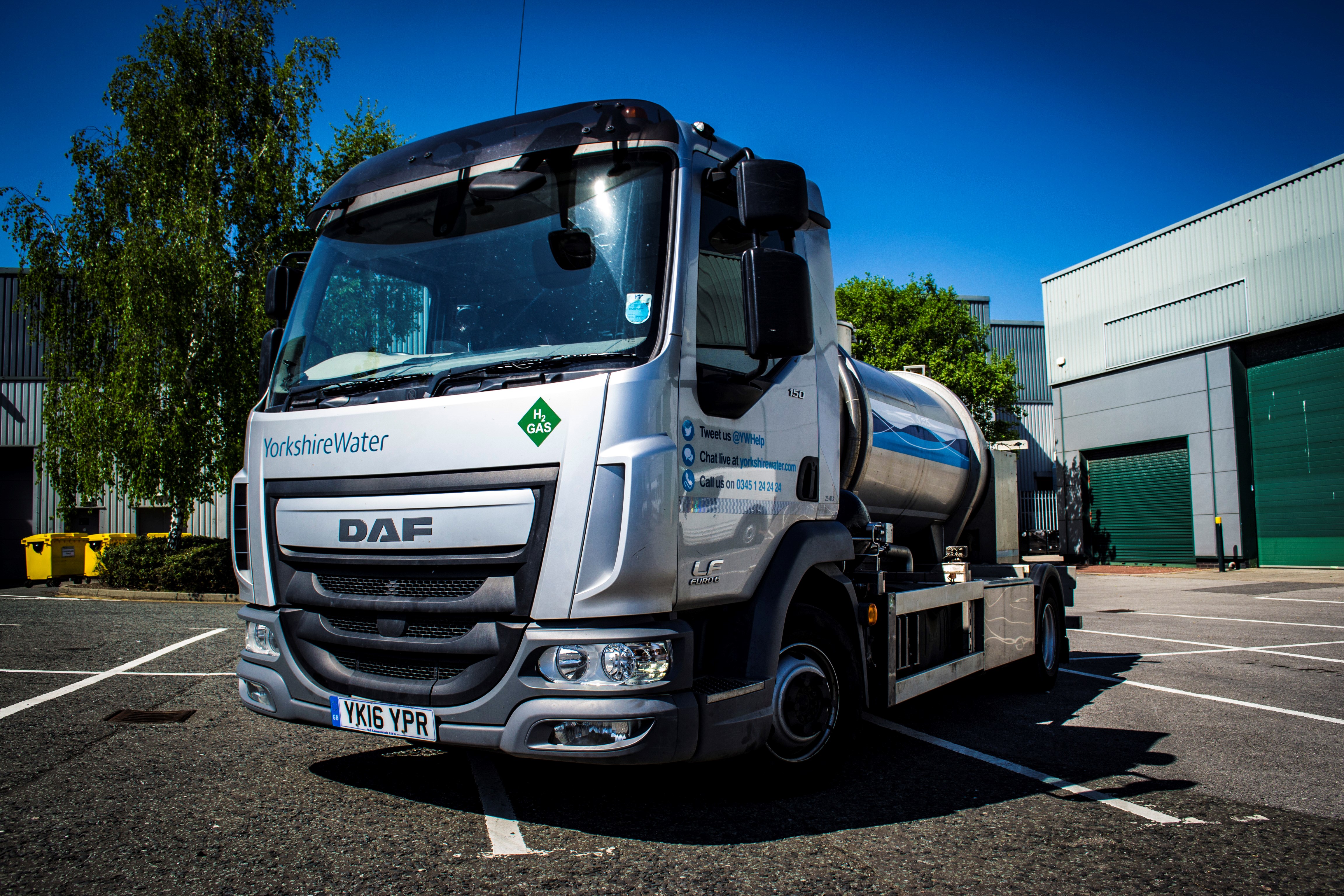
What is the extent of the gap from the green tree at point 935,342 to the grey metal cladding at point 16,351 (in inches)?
1093

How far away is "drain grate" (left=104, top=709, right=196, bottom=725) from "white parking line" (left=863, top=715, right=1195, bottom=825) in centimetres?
464

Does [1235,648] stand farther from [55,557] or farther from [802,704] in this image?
[55,557]

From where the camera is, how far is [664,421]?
335 cm

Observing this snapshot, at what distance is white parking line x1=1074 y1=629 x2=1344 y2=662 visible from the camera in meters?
9.07

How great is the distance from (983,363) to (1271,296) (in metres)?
10.00

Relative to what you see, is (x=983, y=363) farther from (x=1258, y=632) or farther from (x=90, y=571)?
(x=90, y=571)

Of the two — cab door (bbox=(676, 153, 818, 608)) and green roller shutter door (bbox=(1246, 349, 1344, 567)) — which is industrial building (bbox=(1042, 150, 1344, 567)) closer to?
green roller shutter door (bbox=(1246, 349, 1344, 567))

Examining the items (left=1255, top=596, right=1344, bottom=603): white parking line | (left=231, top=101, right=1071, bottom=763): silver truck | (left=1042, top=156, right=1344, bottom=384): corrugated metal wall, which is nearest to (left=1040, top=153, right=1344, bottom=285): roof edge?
(left=1042, top=156, right=1344, bottom=384): corrugated metal wall

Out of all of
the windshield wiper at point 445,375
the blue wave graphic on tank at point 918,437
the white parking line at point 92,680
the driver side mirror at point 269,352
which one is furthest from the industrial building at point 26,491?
the windshield wiper at point 445,375

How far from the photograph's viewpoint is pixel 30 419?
2758 centimetres

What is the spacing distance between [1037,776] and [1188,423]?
81.3ft

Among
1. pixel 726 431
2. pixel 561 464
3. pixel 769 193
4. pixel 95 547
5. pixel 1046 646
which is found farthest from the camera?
pixel 95 547

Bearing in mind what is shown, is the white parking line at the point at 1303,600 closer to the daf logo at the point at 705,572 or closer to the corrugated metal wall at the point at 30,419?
the daf logo at the point at 705,572

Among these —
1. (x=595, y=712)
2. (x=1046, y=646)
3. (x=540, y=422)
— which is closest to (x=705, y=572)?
A: (x=595, y=712)
